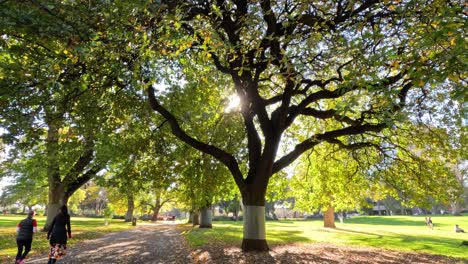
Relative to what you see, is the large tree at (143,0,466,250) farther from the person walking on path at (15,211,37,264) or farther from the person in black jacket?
the person walking on path at (15,211,37,264)

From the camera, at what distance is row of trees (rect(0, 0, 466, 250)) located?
6633 mm

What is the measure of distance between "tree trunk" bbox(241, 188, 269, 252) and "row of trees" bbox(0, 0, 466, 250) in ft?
0.17

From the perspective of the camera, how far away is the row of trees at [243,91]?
21.8ft

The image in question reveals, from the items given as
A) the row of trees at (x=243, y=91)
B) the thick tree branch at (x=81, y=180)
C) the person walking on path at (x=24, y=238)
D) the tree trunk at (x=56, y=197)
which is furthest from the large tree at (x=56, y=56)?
the tree trunk at (x=56, y=197)

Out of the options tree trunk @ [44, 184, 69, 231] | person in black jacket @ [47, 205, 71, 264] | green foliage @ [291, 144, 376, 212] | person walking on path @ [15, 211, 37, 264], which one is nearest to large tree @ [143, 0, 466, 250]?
green foliage @ [291, 144, 376, 212]

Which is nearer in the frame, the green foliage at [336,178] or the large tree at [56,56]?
the large tree at [56,56]

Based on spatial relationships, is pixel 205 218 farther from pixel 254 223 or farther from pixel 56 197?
pixel 254 223

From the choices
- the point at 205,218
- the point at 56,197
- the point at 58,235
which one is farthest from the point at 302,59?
the point at 205,218

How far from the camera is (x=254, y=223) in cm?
1254

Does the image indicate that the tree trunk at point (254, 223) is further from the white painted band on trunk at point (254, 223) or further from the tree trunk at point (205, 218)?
the tree trunk at point (205, 218)

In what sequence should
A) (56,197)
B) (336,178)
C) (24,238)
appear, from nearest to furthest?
(24,238)
(336,178)
(56,197)

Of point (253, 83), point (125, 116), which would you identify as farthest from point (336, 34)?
point (125, 116)

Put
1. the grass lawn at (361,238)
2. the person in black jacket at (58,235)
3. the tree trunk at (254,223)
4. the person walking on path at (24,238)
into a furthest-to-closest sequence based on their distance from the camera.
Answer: the grass lawn at (361,238)
the tree trunk at (254,223)
the person walking on path at (24,238)
the person in black jacket at (58,235)

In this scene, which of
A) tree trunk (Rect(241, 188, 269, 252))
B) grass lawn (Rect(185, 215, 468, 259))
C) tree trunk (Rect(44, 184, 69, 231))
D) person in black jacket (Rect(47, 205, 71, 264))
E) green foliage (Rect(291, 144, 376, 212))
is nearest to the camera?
person in black jacket (Rect(47, 205, 71, 264))
